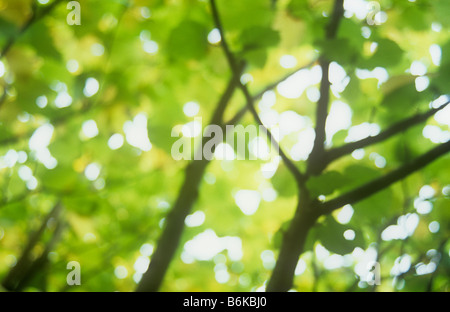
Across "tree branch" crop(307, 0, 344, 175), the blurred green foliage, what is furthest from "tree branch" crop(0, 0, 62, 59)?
"tree branch" crop(307, 0, 344, 175)

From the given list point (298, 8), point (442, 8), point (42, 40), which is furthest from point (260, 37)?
point (42, 40)

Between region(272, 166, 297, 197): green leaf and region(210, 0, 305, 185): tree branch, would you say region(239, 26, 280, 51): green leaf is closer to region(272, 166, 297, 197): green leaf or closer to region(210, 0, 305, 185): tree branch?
region(210, 0, 305, 185): tree branch

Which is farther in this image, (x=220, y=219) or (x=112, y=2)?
(x=220, y=219)

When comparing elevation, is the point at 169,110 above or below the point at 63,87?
below

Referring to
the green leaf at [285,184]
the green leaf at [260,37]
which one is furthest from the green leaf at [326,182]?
the green leaf at [260,37]

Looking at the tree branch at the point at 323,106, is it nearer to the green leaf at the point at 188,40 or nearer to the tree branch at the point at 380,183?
the tree branch at the point at 380,183

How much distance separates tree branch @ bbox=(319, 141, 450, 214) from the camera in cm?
100

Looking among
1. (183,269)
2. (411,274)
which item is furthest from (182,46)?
(183,269)

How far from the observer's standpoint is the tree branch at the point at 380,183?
1.00 m

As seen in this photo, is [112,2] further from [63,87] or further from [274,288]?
[274,288]
